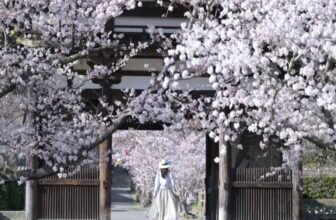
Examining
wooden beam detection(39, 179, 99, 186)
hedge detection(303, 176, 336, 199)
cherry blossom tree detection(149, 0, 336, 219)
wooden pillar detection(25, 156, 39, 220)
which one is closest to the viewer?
cherry blossom tree detection(149, 0, 336, 219)

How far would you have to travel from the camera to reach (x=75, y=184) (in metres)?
13.0

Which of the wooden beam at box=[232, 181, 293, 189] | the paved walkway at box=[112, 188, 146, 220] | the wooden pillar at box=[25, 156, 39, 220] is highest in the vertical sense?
the wooden beam at box=[232, 181, 293, 189]

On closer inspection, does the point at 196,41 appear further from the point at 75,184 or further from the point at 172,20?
the point at 75,184

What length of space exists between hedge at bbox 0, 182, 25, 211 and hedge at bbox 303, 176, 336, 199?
8719 millimetres

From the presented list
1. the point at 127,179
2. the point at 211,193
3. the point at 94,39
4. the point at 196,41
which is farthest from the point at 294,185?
the point at 127,179

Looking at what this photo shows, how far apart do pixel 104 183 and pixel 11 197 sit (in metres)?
9.15

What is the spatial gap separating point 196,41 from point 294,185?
6.51 meters

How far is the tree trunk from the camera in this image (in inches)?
498

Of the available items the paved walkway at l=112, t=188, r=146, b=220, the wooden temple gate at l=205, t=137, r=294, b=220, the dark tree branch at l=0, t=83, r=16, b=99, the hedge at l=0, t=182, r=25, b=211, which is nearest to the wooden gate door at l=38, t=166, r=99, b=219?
the wooden temple gate at l=205, t=137, r=294, b=220

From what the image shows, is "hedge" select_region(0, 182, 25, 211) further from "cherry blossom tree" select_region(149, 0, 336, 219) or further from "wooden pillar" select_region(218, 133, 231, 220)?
"cherry blossom tree" select_region(149, 0, 336, 219)

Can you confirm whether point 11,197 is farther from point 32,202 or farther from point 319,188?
point 319,188

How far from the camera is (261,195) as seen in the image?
1327cm

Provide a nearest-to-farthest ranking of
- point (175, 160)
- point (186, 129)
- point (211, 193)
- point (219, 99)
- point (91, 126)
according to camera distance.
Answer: point (219, 99), point (91, 126), point (186, 129), point (211, 193), point (175, 160)

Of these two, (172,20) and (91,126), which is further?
(172,20)
